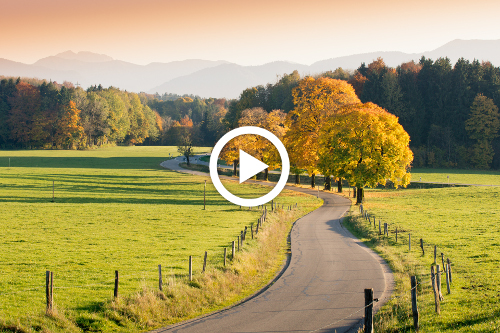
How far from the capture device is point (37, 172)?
80.6m

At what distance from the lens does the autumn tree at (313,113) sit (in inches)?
2328

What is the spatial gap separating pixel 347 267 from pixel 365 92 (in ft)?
334

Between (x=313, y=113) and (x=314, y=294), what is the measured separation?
44.4 metres

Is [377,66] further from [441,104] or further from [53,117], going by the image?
[53,117]

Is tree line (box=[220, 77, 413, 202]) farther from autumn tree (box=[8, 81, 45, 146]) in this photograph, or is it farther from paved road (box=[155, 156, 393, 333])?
autumn tree (box=[8, 81, 45, 146])

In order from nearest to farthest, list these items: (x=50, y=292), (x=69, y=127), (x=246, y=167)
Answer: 1. (x=50, y=292)
2. (x=246, y=167)
3. (x=69, y=127)

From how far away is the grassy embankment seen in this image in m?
15.4

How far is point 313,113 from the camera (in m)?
60.2

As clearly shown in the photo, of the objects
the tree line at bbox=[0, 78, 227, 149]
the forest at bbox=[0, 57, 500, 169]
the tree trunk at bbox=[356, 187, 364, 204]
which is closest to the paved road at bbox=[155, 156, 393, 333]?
the tree trunk at bbox=[356, 187, 364, 204]

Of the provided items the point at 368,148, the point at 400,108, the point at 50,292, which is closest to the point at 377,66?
the point at 400,108

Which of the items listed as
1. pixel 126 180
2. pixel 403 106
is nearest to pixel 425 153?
pixel 403 106

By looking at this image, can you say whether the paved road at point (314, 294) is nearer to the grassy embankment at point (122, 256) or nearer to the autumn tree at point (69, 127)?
the grassy embankment at point (122, 256)

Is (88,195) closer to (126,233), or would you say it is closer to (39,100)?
(126,233)

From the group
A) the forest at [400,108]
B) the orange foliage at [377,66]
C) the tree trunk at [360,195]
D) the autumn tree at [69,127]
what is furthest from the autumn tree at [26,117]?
the tree trunk at [360,195]
